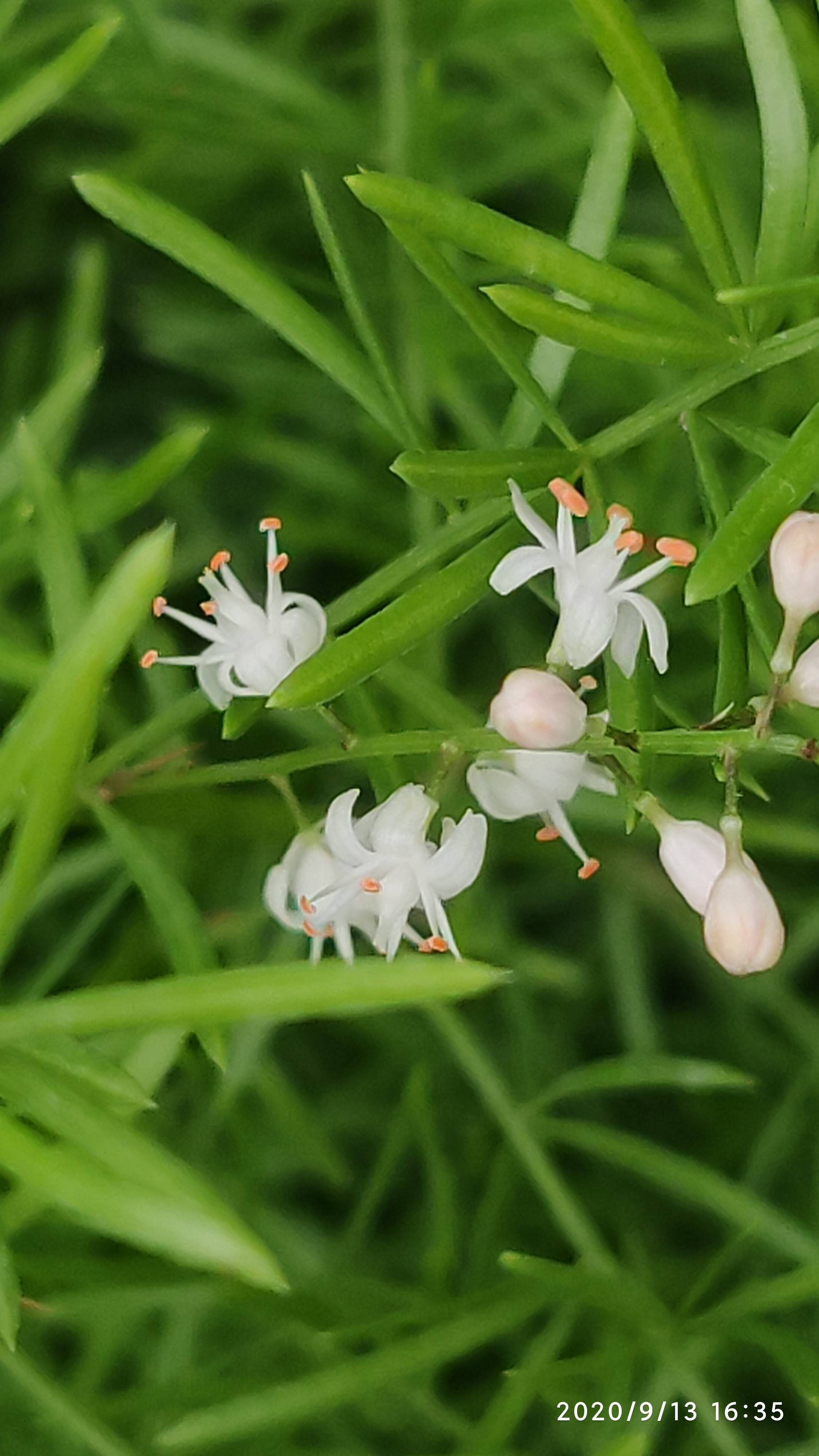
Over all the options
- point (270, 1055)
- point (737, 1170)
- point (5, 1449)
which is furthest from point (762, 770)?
point (5, 1449)

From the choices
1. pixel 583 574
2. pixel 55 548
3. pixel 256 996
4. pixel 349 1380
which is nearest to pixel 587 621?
pixel 583 574

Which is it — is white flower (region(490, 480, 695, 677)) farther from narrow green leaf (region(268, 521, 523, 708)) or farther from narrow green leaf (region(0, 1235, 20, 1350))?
narrow green leaf (region(0, 1235, 20, 1350))

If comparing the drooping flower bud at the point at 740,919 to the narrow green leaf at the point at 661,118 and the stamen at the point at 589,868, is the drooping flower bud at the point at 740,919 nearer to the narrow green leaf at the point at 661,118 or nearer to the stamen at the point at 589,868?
the stamen at the point at 589,868

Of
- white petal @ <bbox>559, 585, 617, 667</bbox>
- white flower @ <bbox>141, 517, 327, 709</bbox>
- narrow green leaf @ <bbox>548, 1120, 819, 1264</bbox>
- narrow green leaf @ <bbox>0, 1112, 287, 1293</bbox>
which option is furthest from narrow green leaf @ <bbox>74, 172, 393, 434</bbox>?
narrow green leaf @ <bbox>548, 1120, 819, 1264</bbox>

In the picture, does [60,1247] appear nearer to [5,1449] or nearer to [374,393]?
[5,1449]

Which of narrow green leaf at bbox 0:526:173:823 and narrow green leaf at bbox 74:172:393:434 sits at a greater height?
narrow green leaf at bbox 74:172:393:434
